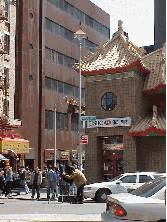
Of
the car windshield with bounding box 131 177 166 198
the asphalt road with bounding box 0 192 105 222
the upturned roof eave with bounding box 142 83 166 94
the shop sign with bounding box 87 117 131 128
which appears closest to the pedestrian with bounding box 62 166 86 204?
the asphalt road with bounding box 0 192 105 222

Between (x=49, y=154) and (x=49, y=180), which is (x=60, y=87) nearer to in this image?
(x=49, y=154)

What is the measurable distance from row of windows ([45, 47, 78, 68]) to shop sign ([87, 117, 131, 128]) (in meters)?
28.1

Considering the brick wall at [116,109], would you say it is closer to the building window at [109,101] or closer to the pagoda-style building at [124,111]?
the pagoda-style building at [124,111]

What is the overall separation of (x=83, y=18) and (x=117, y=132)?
3986cm

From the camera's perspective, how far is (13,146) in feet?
155

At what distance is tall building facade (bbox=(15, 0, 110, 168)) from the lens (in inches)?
2167

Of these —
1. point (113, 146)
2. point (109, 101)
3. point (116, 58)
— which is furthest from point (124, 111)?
point (116, 58)

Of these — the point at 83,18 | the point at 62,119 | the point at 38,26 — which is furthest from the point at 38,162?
the point at 83,18

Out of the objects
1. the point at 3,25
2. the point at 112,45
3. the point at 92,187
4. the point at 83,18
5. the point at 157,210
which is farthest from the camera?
the point at 83,18

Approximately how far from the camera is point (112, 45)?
34.5 meters

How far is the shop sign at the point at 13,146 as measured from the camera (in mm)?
45219

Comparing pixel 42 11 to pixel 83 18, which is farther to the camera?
pixel 83 18

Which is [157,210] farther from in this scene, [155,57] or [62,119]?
[62,119]

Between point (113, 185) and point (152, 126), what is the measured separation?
713cm
